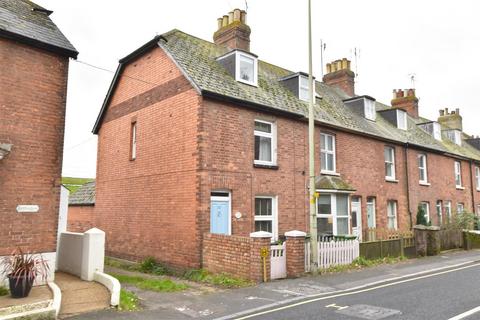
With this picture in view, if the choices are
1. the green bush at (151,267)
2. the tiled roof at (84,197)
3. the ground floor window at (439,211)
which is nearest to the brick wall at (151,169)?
the green bush at (151,267)

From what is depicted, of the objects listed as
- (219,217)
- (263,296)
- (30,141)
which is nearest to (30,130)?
(30,141)

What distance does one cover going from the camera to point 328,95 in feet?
74.0

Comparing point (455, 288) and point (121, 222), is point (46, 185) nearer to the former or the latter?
point (121, 222)

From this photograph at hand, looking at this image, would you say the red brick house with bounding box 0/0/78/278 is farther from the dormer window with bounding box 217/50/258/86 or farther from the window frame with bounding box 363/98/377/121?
the window frame with bounding box 363/98/377/121

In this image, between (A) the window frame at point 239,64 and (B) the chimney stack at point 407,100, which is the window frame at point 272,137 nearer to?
(A) the window frame at point 239,64

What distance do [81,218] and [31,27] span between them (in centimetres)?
1153

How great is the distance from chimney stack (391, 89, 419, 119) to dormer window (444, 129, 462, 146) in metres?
3.33

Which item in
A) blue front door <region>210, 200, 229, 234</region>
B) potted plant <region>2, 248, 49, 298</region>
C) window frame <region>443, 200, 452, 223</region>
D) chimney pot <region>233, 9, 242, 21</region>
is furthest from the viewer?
window frame <region>443, 200, 452, 223</region>

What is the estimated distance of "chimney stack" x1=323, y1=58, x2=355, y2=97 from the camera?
2664 cm

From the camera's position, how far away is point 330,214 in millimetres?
16844

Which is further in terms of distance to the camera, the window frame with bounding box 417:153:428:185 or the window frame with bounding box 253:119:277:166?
the window frame with bounding box 417:153:428:185

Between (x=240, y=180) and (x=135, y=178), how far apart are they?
4566 millimetres

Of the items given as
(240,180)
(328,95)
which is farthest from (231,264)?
(328,95)

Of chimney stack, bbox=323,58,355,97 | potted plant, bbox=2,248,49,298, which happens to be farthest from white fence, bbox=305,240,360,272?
chimney stack, bbox=323,58,355,97
